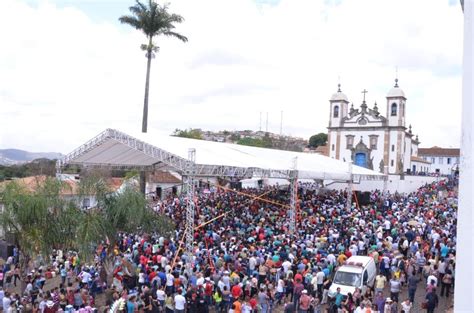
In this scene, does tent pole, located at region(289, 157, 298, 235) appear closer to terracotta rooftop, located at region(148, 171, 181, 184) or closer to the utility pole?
the utility pole

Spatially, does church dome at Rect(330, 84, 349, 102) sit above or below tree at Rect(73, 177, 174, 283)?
above

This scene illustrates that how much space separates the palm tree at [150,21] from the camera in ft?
99.1

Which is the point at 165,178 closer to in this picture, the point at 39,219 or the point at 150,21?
the point at 150,21

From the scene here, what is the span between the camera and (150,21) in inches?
1192

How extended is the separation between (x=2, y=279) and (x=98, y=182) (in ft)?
13.4

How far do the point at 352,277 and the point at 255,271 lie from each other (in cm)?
287

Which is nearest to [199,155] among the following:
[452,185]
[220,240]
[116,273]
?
[220,240]

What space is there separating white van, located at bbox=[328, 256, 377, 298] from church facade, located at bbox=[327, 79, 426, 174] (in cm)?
3407

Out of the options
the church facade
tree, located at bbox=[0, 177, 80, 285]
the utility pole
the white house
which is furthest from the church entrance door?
the utility pole

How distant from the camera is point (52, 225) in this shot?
1420 centimetres

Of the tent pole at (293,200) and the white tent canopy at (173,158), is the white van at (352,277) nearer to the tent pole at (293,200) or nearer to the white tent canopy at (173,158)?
the white tent canopy at (173,158)

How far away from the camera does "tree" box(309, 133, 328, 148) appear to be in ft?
296

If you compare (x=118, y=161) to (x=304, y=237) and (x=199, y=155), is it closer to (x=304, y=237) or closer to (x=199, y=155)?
(x=199, y=155)

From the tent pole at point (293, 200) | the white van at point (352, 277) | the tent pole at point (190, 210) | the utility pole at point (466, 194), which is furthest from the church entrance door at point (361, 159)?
the utility pole at point (466, 194)
